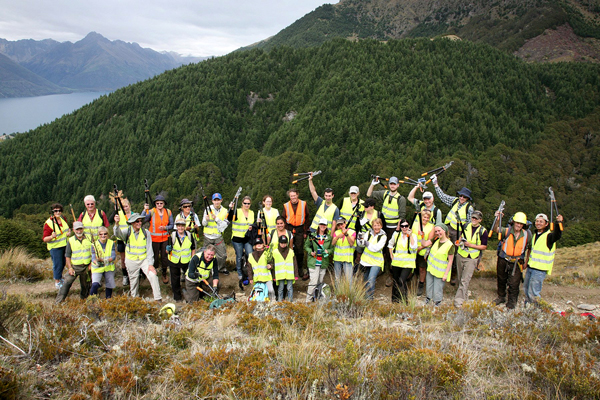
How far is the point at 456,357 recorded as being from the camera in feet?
14.6

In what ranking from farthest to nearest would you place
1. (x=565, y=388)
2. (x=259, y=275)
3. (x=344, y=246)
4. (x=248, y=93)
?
(x=248, y=93) < (x=344, y=246) < (x=259, y=275) < (x=565, y=388)

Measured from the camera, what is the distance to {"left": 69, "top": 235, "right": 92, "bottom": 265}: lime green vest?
7.63 m

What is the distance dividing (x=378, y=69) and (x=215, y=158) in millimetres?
48260

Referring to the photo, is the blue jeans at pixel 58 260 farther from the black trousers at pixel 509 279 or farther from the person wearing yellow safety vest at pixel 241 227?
the black trousers at pixel 509 279

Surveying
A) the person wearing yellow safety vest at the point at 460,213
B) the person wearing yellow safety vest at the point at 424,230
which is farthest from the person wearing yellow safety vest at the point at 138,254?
the person wearing yellow safety vest at the point at 460,213

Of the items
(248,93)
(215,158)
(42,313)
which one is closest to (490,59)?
(248,93)

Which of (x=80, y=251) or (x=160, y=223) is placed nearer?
(x=80, y=251)

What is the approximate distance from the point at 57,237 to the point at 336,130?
77.5m

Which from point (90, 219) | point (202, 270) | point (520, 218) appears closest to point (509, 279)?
point (520, 218)

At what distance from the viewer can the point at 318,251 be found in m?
7.71

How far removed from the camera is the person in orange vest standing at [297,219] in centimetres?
884

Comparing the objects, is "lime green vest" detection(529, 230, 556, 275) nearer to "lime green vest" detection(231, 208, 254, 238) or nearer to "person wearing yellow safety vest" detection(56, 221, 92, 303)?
"lime green vest" detection(231, 208, 254, 238)

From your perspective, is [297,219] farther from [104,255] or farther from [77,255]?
[77,255]

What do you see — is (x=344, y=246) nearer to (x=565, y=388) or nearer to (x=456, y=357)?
(x=456, y=357)
